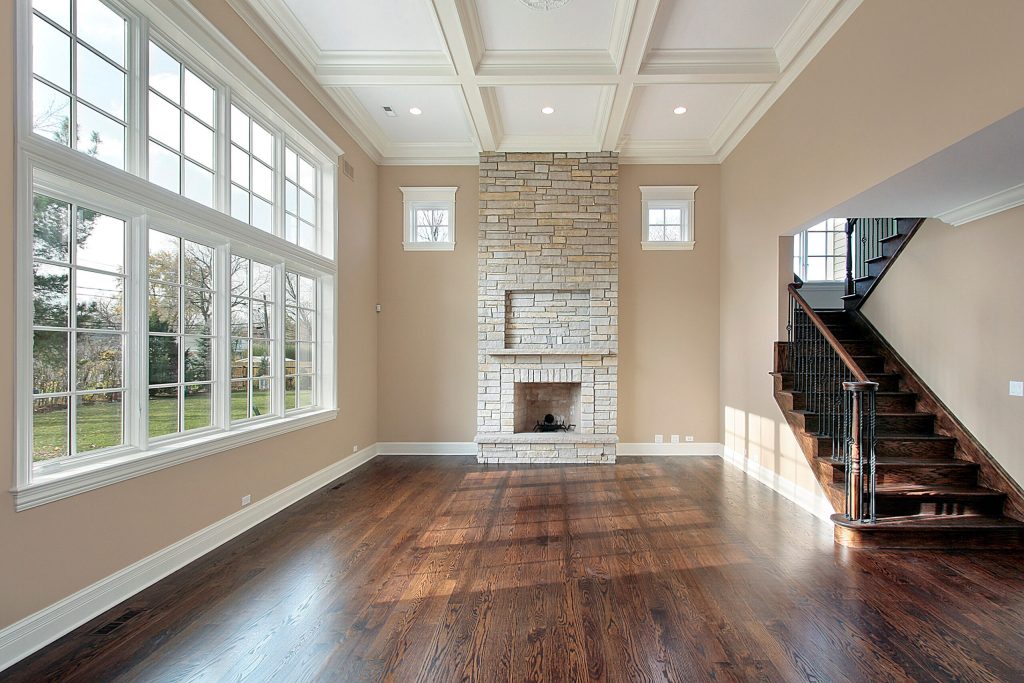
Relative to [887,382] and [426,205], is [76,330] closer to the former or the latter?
[426,205]

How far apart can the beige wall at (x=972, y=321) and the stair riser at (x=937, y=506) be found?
279 millimetres

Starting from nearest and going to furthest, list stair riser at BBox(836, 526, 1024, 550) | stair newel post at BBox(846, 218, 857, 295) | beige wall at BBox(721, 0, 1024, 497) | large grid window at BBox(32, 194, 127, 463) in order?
large grid window at BBox(32, 194, 127, 463) < beige wall at BBox(721, 0, 1024, 497) < stair riser at BBox(836, 526, 1024, 550) < stair newel post at BBox(846, 218, 857, 295)

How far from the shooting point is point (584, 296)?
21.2 feet

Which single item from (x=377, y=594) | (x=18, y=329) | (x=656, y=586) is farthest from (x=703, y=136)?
(x=18, y=329)

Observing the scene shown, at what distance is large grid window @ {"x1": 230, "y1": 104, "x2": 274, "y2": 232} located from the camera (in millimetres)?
3883

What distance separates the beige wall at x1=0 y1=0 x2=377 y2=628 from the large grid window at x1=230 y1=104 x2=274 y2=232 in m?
0.45

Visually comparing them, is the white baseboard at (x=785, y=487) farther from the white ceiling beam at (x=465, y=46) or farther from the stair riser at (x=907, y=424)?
the white ceiling beam at (x=465, y=46)

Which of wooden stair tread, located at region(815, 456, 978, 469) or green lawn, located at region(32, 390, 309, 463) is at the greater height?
green lawn, located at region(32, 390, 309, 463)

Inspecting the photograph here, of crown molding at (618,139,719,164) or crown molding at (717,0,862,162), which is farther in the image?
crown molding at (618,139,719,164)

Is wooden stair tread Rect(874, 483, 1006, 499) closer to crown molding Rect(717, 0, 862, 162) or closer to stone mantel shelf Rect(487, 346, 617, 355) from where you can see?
stone mantel shelf Rect(487, 346, 617, 355)

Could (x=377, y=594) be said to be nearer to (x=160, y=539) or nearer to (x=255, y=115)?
(x=160, y=539)

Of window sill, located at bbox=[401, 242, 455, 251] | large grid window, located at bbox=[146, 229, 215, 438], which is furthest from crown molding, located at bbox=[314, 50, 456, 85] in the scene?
window sill, located at bbox=[401, 242, 455, 251]

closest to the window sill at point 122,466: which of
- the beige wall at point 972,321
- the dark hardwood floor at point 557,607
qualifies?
the dark hardwood floor at point 557,607

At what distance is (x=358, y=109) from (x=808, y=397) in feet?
17.3
